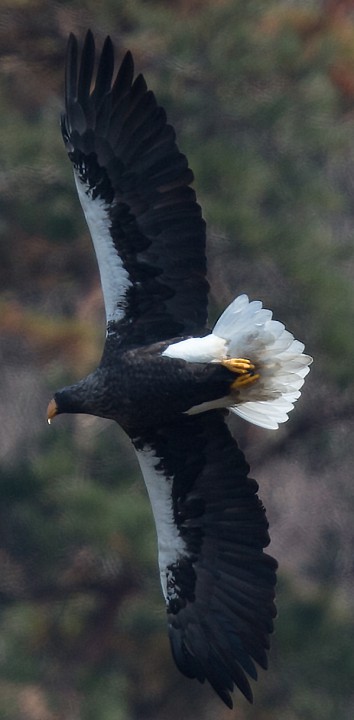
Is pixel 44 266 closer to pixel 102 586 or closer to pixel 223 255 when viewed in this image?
pixel 223 255

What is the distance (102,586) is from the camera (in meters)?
8.51

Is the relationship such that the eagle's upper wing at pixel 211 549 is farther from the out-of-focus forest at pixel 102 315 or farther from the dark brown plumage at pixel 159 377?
the out-of-focus forest at pixel 102 315

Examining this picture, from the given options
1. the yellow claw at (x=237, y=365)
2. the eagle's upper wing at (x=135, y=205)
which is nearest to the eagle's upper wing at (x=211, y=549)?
the yellow claw at (x=237, y=365)

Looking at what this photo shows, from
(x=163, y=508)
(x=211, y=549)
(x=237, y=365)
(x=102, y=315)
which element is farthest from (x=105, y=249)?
(x=102, y=315)

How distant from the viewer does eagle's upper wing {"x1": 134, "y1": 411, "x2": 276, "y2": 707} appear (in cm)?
664

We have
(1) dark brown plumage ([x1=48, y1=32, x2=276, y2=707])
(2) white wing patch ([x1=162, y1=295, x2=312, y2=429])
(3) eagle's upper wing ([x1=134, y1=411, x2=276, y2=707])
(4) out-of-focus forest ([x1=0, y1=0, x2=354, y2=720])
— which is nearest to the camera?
(2) white wing patch ([x1=162, y1=295, x2=312, y2=429])

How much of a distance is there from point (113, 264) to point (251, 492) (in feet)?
2.79

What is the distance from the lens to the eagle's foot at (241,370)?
6449mm

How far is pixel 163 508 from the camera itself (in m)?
6.71

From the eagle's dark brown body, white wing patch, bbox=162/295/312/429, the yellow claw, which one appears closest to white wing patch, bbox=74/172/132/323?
the eagle's dark brown body

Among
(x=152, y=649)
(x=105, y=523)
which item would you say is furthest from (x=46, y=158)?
(x=152, y=649)

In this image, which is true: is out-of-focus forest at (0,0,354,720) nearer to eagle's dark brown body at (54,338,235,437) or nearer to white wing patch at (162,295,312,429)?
white wing patch at (162,295,312,429)

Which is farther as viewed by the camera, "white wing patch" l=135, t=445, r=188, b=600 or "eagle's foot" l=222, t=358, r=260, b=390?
"white wing patch" l=135, t=445, r=188, b=600

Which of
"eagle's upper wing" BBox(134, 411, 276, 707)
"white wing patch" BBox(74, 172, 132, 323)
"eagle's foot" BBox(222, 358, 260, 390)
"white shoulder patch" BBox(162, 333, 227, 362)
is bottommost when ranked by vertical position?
"eagle's upper wing" BBox(134, 411, 276, 707)
